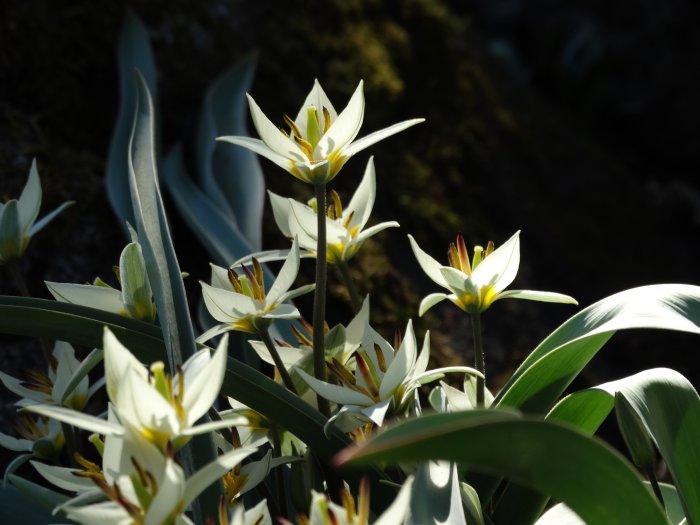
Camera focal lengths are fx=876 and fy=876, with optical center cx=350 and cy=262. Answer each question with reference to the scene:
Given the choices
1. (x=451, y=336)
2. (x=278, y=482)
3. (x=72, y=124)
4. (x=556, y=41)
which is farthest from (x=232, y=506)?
(x=556, y=41)

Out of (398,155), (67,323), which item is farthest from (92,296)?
(398,155)

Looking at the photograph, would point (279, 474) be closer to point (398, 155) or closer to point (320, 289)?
point (320, 289)

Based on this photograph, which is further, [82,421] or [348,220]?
[348,220]

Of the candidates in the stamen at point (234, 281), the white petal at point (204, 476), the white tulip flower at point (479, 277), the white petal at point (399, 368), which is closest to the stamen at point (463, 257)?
the white tulip flower at point (479, 277)

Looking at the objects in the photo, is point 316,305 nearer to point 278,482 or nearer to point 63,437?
point 278,482

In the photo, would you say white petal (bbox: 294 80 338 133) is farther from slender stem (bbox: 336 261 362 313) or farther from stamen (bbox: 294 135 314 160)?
slender stem (bbox: 336 261 362 313)
